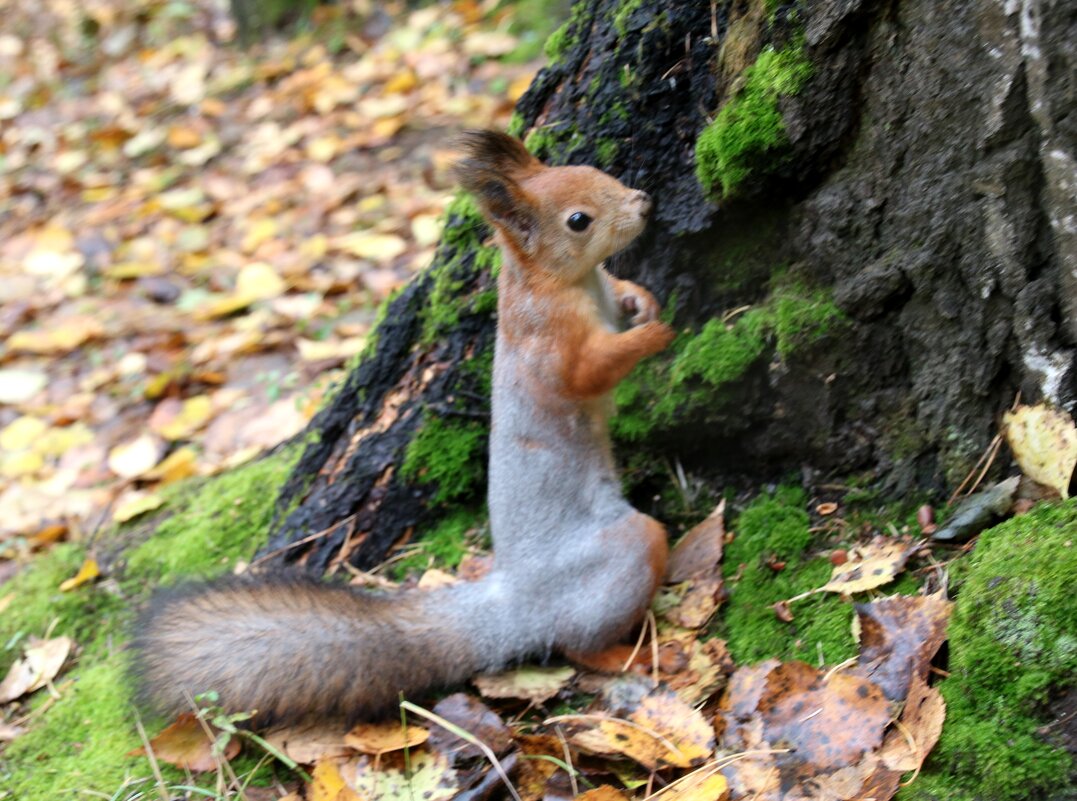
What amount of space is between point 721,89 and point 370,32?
520 cm

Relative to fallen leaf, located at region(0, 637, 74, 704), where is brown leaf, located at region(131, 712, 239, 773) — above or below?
above

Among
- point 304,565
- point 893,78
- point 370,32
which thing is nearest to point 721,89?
point 893,78

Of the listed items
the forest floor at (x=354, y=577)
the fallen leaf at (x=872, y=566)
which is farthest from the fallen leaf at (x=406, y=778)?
the fallen leaf at (x=872, y=566)

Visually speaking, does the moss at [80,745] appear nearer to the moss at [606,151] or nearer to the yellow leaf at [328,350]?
the yellow leaf at [328,350]

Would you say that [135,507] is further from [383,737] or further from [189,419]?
[383,737]

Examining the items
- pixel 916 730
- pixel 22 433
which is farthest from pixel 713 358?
pixel 22 433

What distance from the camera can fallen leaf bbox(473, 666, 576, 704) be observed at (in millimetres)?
2461

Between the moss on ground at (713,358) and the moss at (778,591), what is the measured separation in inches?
12.8

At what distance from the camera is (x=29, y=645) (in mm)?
3086

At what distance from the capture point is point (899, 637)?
6.89ft

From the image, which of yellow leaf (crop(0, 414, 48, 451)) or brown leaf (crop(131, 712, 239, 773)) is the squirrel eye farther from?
yellow leaf (crop(0, 414, 48, 451))

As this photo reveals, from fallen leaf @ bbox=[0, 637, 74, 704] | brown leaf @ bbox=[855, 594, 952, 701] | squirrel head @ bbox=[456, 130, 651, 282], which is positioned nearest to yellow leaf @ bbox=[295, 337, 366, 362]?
fallen leaf @ bbox=[0, 637, 74, 704]

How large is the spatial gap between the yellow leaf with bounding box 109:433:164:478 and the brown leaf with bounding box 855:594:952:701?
2.83m

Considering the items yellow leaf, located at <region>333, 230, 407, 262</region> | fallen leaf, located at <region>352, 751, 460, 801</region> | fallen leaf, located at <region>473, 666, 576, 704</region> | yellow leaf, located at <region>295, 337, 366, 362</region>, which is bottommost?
fallen leaf, located at <region>473, 666, 576, 704</region>
